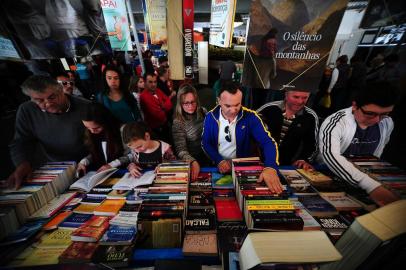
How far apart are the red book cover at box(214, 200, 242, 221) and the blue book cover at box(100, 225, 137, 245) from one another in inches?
20.9

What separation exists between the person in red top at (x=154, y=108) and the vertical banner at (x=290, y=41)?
6.22 ft

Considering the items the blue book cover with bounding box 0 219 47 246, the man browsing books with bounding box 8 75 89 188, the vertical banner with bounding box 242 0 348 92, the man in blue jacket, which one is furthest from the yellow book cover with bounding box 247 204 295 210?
the man browsing books with bounding box 8 75 89 188

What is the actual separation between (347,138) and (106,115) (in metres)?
2.43

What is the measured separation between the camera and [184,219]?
1096 millimetres

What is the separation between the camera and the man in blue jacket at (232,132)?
1.74m

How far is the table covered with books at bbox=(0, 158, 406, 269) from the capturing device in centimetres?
62

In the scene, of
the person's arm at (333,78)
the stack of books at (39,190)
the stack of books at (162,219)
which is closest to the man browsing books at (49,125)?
the stack of books at (39,190)

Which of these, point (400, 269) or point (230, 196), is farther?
point (230, 196)

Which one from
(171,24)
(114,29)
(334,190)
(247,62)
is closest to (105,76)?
(114,29)

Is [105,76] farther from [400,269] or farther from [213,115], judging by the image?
[400,269]

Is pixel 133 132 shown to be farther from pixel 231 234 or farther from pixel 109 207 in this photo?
pixel 231 234

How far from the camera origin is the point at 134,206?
1.26 meters

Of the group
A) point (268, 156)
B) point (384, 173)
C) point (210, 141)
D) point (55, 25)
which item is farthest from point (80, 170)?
point (384, 173)

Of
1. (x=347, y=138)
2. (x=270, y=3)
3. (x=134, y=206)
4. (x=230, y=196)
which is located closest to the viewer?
(x=134, y=206)
